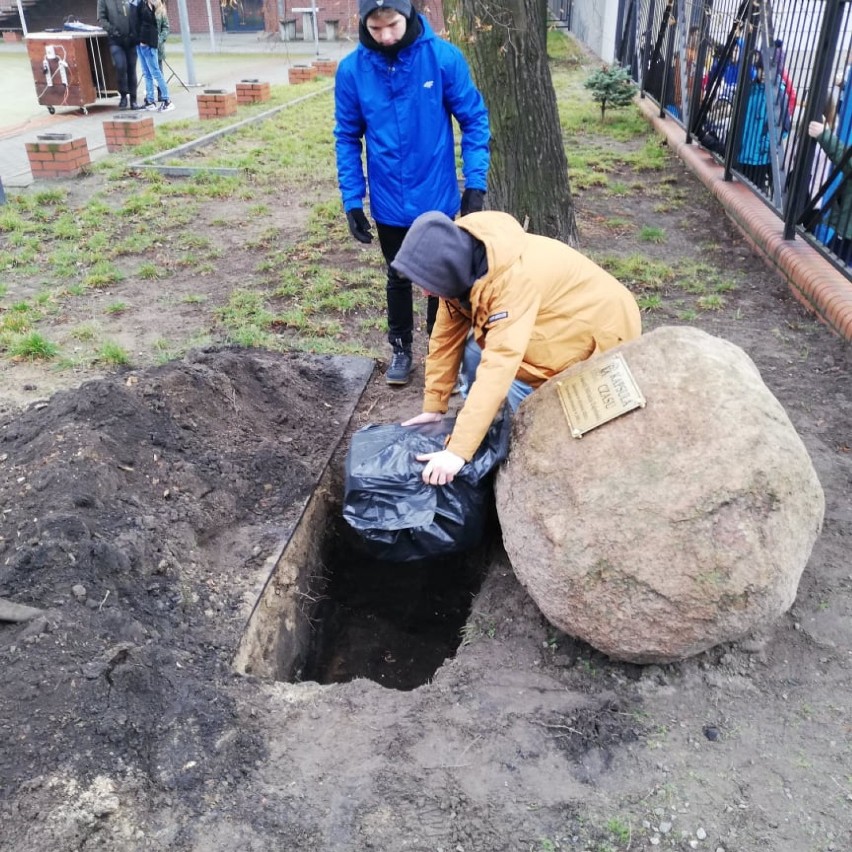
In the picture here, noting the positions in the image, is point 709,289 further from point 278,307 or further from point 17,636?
point 17,636

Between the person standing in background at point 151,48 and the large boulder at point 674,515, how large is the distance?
1291cm

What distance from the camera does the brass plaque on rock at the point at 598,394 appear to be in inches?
107

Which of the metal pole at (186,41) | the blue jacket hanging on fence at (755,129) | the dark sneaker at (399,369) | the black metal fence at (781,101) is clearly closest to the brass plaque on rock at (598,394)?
the dark sneaker at (399,369)

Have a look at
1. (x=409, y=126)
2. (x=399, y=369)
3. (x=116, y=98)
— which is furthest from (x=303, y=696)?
(x=116, y=98)

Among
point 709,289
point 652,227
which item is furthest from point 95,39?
point 709,289

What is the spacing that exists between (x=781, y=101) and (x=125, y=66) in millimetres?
11016

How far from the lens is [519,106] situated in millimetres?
5770

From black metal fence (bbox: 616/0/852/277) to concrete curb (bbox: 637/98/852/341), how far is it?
3.8 inches

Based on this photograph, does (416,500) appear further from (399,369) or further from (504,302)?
(399,369)

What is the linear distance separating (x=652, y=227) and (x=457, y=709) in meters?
5.81

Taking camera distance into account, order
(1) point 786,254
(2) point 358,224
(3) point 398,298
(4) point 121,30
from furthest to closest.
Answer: (4) point 121,30, (1) point 786,254, (3) point 398,298, (2) point 358,224

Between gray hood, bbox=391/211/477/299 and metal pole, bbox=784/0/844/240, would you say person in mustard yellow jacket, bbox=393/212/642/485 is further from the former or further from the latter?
metal pole, bbox=784/0/844/240

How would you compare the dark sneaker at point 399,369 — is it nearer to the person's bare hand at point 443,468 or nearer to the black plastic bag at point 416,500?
the black plastic bag at point 416,500

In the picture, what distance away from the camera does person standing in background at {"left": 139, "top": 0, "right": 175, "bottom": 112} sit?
12.9 m
